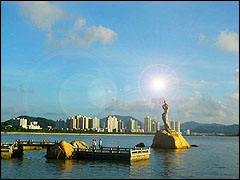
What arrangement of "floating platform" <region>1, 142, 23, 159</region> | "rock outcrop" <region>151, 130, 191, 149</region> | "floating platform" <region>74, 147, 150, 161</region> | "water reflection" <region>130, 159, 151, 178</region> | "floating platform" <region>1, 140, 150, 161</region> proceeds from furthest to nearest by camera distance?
"rock outcrop" <region>151, 130, 191, 149</region> → "floating platform" <region>1, 142, 23, 159</region> → "floating platform" <region>1, 140, 150, 161</region> → "floating platform" <region>74, 147, 150, 161</region> → "water reflection" <region>130, 159, 151, 178</region>

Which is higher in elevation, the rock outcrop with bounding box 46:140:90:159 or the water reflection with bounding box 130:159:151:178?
the rock outcrop with bounding box 46:140:90:159

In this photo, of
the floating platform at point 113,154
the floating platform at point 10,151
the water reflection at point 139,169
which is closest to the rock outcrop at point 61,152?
the floating platform at point 113,154

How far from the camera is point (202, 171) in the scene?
4222 centimetres

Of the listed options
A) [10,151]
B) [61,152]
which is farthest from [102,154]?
[10,151]

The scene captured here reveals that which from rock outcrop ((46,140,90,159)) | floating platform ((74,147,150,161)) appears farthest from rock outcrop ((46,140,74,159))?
floating platform ((74,147,150,161))

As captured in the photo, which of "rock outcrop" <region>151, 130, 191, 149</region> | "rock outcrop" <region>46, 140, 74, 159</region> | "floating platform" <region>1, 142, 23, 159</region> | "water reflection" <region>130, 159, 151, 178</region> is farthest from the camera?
"rock outcrop" <region>151, 130, 191, 149</region>

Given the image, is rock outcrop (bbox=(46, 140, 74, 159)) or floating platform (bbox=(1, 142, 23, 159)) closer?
floating platform (bbox=(1, 142, 23, 159))

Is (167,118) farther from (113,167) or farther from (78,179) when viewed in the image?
(78,179)

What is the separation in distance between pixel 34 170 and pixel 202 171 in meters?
21.3

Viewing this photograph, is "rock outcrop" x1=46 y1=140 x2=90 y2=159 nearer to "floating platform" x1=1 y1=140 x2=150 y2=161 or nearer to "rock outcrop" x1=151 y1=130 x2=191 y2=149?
"floating platform" x1=1 y1=140 x2=150 y2=161

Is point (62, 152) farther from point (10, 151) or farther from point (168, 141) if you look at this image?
point (168, 141)

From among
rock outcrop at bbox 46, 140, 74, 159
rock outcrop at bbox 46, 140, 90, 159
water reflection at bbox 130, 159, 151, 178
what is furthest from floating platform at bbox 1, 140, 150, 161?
water reflection at bbox 130, 159, 151, 178

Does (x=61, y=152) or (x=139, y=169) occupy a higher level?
(x=61, y=152)

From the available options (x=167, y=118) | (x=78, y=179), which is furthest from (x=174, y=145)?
(x=78, y=179)
